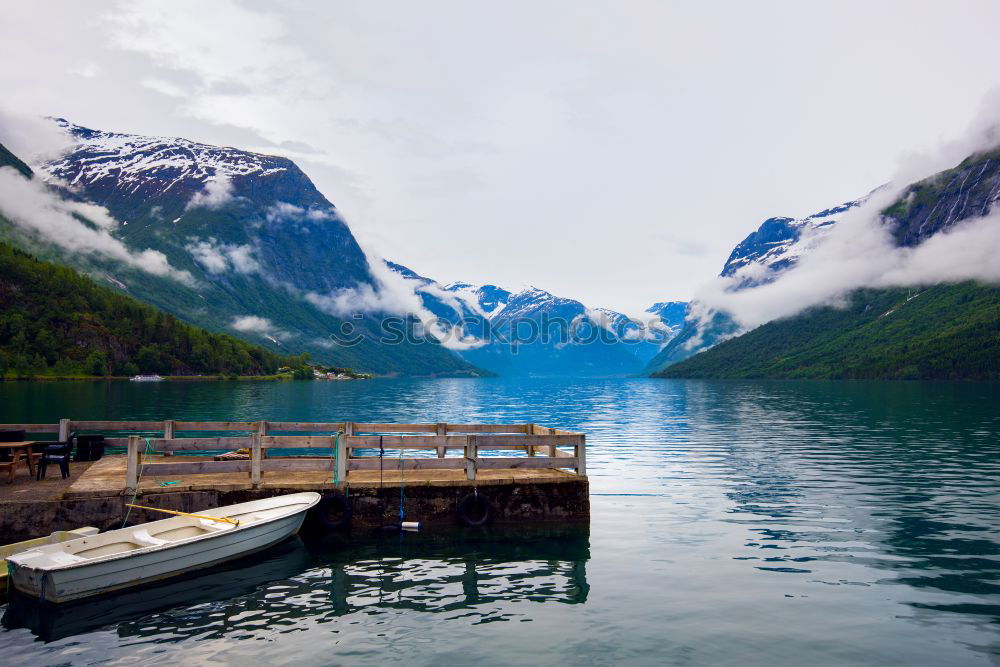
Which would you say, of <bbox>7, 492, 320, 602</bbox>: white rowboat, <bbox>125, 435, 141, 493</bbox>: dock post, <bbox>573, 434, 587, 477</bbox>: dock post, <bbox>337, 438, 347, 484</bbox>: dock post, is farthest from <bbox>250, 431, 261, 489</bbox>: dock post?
<bbox>573, 434, 587, 477</bbox>: dock post

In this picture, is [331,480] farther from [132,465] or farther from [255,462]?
[132,465]

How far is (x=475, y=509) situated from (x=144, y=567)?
9.90 m

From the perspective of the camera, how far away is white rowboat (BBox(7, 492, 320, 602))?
14656mm

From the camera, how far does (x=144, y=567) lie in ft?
52.1

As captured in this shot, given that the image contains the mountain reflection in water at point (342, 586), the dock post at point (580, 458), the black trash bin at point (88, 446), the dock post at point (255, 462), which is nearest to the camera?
the mountain reflection in water at point (342, 586)

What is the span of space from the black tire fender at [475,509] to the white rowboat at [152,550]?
4769 millimetres

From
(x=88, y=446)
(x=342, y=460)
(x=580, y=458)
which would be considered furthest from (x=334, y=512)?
(x=88, y=446)

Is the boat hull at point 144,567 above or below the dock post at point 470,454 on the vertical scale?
below

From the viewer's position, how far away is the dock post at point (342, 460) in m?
20.9

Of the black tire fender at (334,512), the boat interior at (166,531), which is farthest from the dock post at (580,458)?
the boat interior at (166,531)

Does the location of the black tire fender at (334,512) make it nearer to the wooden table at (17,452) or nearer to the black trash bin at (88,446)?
the black trash bin at (88,446)

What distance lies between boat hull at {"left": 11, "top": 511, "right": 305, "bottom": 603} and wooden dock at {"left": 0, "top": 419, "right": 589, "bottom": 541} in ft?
8.25

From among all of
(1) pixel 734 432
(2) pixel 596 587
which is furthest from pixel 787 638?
(1) pixel 734 432

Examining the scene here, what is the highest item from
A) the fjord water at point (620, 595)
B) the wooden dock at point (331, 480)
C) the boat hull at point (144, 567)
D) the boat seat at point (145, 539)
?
the wooden dock at point (331, 480)
